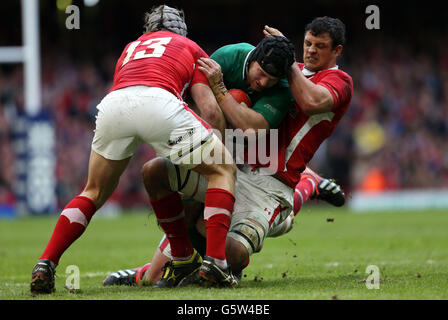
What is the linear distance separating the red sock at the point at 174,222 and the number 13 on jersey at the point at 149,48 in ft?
3.03

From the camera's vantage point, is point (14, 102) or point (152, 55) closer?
point (152, 55)

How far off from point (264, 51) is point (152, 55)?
71cm

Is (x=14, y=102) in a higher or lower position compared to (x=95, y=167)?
lower

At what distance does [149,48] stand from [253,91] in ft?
2.61

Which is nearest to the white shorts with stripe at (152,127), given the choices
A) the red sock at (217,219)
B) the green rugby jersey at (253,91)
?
the red sock at (217,219)

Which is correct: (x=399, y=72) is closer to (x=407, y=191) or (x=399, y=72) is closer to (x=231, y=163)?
(x=407, y=191)

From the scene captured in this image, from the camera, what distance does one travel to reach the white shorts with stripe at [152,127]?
13.9 ft

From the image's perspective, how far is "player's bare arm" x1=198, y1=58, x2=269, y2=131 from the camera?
4609mm

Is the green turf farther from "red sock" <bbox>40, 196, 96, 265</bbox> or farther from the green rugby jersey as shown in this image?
the green rugby jersey

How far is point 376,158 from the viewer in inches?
747

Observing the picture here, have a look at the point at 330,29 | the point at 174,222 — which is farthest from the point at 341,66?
the point at 174,222
